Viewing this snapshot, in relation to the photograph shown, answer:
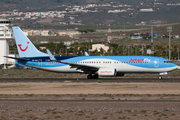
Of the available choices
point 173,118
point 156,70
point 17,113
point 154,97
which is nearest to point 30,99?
point 17,113

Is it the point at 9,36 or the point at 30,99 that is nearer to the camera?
the point at 30,99

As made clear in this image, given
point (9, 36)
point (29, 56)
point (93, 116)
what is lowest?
point (93, 116)

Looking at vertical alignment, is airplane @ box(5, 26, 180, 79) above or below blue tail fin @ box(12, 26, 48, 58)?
below

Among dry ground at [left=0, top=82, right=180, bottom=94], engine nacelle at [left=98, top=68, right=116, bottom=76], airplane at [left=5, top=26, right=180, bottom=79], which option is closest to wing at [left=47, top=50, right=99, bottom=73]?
airplane at [left=5, top=26, right=180, bottom=79]

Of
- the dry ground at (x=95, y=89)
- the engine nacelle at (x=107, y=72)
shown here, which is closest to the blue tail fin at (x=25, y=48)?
the engine nacelle at (x=107, y=72)

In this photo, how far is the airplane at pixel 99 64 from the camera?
4547 centimetres

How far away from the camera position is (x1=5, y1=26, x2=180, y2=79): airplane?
4547 cm

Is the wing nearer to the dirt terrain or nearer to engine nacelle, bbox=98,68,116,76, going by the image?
engine nacelle, bbox=98,68,116,76

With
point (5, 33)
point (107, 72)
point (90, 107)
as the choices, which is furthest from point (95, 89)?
point (5, 33)

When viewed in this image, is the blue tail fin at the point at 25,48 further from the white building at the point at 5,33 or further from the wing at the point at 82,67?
the white building at the point at 5,33

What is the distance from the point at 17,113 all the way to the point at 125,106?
7322 mm

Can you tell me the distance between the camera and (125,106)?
2175 cm

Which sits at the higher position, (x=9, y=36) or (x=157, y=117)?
(x=9, y=36)

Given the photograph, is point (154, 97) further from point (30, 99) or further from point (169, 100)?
point (30, 99)
